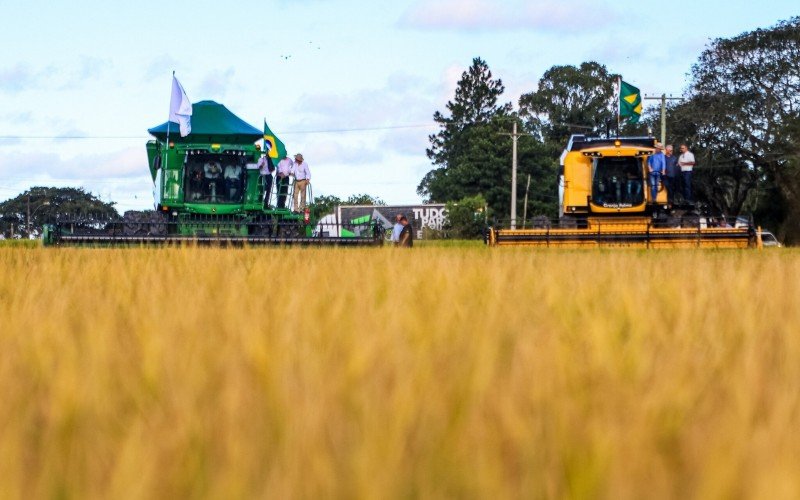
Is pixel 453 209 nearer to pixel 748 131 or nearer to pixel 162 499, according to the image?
pixel 748 131

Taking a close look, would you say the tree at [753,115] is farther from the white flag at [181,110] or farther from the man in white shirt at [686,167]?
the white flag at [181,110]

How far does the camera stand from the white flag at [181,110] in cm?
2389

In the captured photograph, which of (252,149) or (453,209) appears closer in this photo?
(252,149)

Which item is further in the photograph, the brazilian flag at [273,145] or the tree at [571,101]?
the tree at [571,101]

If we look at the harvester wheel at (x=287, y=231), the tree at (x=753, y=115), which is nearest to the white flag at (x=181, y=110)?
the harvester wheel at (x=287, y=231)

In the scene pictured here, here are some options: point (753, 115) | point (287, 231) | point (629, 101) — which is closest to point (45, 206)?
point (753, 115)

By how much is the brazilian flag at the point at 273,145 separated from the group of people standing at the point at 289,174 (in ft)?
1.77

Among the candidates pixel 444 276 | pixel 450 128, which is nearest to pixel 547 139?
pixel 450 128

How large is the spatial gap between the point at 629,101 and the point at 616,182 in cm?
1539

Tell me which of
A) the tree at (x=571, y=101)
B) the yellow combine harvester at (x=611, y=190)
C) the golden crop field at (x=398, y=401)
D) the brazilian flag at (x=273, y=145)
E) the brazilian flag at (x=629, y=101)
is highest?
the tree at (x=571, y=101)

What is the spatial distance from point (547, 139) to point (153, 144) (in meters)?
68.2

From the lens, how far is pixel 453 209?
78.5 meters

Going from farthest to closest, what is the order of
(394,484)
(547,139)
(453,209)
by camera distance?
(547,139), (453,209), (394,484)

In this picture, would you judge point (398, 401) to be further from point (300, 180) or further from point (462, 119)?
point (462, 119)
